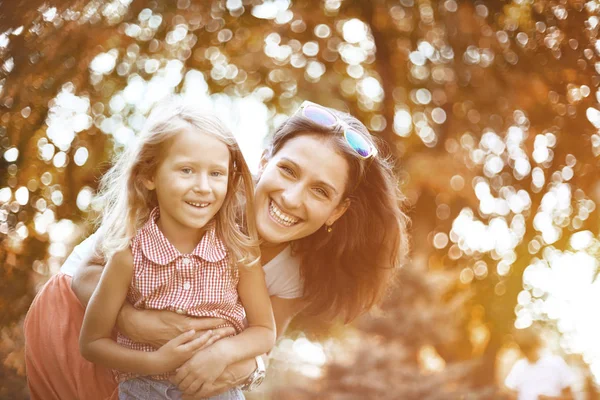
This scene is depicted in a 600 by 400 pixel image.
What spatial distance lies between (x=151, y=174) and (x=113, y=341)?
440 millimetres

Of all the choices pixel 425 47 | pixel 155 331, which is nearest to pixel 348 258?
pixel 155 331

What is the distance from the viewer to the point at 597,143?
506 centimetres

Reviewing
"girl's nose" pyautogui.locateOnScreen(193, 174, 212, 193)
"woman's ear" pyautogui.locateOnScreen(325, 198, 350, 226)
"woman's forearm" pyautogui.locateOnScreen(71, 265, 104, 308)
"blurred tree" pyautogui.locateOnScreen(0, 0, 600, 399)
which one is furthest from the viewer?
"blurred tree" pyautogui.locateOnScreen(0, 0, 600, 399)

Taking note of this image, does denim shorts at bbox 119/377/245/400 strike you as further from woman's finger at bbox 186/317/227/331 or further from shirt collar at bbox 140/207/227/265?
shirt collar at bbox 140/207/227/265

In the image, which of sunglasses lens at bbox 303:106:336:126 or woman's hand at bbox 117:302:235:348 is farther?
sunglasses lens at bbox 303:106:336:126

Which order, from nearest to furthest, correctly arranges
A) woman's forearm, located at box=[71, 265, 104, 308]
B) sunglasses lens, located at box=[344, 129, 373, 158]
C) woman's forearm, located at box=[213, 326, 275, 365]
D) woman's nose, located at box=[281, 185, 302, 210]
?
woman's forearm, located at box=[213, 326, 275, 365]
woman's forearm, located at box=[71, 265, 104, 308]
woman's nose, located at box=[281, 185, 302, 210]
sunglasses lens, located at box=[344, 129, 373, 158]

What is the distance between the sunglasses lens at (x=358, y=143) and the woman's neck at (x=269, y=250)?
403 mm

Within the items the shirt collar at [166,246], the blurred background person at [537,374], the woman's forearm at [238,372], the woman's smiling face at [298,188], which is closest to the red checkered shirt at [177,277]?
the shirt collar at [166,246]

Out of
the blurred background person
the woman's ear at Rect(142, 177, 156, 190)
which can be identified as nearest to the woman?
the woman's ear at Rect(142, 177, 156, 190)

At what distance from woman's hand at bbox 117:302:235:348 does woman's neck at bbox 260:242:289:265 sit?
0.47 meters

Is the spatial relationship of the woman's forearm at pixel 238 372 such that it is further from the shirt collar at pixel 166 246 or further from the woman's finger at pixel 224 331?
the shirt collar at pixel 166 246

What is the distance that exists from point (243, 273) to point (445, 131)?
154 inches

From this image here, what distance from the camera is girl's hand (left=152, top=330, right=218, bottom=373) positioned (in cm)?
179

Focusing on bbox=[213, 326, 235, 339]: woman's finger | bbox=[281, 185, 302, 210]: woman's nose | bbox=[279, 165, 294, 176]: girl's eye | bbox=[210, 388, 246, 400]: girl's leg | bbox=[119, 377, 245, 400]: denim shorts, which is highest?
bbox=[279, 165, 294, 176]: girl's eye
